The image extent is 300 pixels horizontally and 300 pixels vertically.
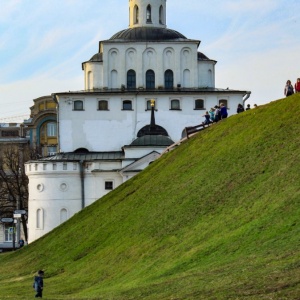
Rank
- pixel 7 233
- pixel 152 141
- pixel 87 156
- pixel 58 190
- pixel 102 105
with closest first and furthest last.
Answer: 1. pixel 58 190
2. pixel 152 141
3. pixel 87 156
4. pixel 102 105
5. pixel 7 233

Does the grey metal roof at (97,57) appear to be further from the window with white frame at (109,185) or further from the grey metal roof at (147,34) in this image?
the window with white frame at (109,185)

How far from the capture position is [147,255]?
99.2 ft

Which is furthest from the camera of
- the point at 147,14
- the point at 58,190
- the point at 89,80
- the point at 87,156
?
the point at 147,14

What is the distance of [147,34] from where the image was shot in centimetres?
7744

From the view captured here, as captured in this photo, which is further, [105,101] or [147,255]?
[105,101]

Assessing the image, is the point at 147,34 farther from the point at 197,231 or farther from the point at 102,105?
the point at 197,231

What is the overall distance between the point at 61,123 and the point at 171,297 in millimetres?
53007

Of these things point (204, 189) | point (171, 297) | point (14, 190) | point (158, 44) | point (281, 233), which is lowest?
point (171, 297)

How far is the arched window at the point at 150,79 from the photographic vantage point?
76.4 meters

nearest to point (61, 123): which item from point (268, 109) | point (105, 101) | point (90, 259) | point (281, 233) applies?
point (105, 101)

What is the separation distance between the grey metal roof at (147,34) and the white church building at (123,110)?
8cm

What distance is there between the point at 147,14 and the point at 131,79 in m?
6.50

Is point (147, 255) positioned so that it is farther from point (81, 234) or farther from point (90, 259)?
point (81, 234)

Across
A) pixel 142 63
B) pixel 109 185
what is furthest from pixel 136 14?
pixel 109 185
